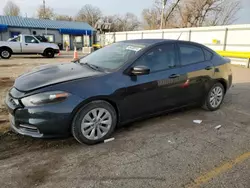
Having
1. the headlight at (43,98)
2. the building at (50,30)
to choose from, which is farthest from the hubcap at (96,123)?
the building at (50,30)

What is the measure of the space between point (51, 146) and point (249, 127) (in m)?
3.55

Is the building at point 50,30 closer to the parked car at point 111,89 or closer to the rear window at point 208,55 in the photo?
the parked car at point 111,89

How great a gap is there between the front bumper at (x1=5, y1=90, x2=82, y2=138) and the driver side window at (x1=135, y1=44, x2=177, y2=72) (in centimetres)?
137

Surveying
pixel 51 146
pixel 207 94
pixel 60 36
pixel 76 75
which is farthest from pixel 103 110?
pixel 60 36

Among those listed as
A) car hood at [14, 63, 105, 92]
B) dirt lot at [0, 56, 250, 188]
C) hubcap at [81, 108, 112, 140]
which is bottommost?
dirt lot at [0, 56, 250, 188]

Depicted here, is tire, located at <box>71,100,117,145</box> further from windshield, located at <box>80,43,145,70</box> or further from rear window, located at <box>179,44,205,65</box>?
rear window, located at <box>179,44,205,65</box>

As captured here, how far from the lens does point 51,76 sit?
339cm

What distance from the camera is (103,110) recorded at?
3291 millimetres

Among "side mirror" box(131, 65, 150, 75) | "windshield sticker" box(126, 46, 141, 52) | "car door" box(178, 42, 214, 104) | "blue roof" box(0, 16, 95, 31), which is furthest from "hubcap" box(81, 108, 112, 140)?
"blue roof" box(0, 16, 95, 31)

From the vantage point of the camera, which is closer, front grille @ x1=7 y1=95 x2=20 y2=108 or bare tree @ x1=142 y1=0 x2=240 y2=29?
front grille @ x1=7 y1=95 x2=20 y2=108

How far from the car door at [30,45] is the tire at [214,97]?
15.1 metres

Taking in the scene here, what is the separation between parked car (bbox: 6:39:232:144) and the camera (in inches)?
117

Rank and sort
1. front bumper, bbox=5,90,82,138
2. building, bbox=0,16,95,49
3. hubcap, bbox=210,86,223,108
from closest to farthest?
front bumper, bbox=5,90,82,138 → hubcap, bbox=210,86,223,108 → building, bbox=0,16,95,49

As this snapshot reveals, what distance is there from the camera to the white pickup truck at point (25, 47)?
15777mm
